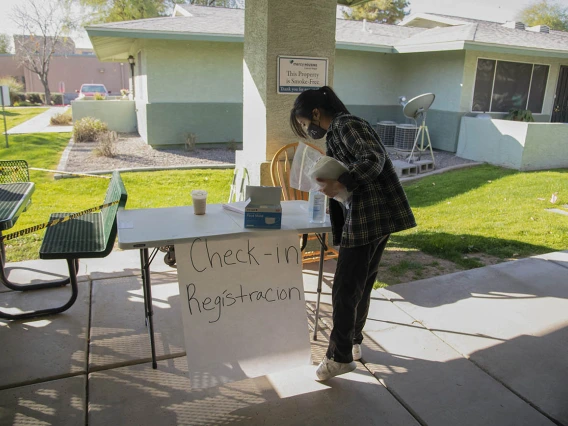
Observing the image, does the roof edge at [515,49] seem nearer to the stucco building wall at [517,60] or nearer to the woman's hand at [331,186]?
the stucco building wall at [517,60]

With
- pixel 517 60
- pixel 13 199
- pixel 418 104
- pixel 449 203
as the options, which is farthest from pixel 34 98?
pixel 13 199

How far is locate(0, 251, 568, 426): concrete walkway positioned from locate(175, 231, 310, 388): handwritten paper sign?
106 millimetres

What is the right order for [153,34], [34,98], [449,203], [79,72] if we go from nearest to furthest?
[449,203] < [153,34] < [34,98] < [79,72]

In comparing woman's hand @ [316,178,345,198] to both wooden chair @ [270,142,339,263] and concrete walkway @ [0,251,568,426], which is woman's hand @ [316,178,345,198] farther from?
wooden chair @ [270,142,339,263]

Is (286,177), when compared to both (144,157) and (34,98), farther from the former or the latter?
(34,98)

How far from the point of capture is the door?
46.2 feet

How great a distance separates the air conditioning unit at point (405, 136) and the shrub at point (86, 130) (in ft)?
27.9

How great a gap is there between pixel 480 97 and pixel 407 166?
4487 millimetres

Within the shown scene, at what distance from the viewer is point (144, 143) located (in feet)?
41.7

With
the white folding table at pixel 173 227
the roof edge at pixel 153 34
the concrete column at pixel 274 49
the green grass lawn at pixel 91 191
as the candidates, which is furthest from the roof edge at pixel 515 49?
the white folding table at pixel 173 227

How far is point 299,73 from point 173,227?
7.73 ft

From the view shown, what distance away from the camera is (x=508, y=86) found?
43.2 feet

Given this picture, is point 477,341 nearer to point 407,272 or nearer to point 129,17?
point 407,272

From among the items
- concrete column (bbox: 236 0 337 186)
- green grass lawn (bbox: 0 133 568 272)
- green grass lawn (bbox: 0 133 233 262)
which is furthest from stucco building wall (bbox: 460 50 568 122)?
concrete column (bbox: 236 0 337 186)
